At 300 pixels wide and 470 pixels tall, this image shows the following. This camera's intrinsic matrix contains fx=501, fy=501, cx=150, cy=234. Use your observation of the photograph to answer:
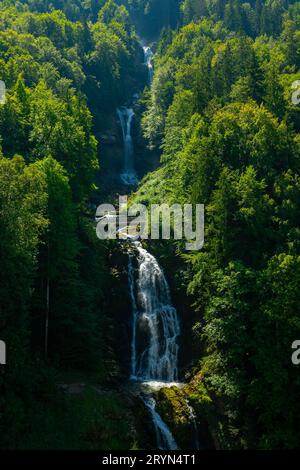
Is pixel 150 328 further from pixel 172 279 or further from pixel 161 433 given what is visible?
pixel 161 433

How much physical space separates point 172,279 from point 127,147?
4514cm

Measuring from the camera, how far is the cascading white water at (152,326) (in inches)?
1613

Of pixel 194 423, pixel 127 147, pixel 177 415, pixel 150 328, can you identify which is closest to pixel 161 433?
pixel 177 415

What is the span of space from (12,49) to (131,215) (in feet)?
116

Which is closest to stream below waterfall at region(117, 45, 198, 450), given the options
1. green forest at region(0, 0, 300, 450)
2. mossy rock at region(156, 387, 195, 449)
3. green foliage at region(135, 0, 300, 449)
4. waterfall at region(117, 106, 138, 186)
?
green forest at region(0, 0, 300, 450)

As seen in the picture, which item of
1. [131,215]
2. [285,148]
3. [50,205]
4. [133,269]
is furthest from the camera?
[131,215]

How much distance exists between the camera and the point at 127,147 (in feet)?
284

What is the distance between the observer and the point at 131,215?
202 ft

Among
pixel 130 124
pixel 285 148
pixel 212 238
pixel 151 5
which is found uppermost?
pixel 151 5

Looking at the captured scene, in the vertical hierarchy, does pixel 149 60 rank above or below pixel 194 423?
above

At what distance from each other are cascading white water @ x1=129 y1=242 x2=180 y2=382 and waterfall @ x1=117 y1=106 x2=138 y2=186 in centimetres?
3467

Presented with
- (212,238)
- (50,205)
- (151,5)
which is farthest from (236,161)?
(151,5)

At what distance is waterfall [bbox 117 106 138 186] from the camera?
8062 centimetres
